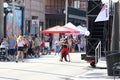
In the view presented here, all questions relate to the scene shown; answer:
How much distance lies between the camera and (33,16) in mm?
49344

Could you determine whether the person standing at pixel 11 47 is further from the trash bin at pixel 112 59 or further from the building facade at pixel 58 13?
the building facade at pixel 58 13

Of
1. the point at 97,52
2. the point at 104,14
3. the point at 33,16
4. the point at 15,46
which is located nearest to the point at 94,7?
the point at 104,14

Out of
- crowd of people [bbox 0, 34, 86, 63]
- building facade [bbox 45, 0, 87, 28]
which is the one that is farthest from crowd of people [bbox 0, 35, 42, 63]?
building facade [bbox 45, 0, 87, 28]

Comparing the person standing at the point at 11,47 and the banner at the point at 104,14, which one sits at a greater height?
the banner at the point at 104,14

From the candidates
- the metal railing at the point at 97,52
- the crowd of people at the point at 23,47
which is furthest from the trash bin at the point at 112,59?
the crowd of people at the point at 23,47

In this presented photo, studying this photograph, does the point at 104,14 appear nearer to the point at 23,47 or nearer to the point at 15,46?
the point at 23,47

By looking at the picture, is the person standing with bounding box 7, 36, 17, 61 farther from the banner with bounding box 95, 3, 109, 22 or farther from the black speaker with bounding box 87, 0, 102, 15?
the banner with bounding box 95, 3, 109, 22

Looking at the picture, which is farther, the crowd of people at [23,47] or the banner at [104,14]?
the crowd of people at [23,47]

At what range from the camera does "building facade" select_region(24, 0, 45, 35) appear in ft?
148

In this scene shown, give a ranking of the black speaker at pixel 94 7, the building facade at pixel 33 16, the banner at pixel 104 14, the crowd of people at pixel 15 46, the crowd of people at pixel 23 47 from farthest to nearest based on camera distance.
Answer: the building facade at pixel 33 16, the crowd of people at pixel 23 47, the crowd of people at pixel 15 46, the black speaker at pixel 94 7, the banner at pixel 104 14

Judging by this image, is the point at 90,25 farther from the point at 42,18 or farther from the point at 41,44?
the point at 42,18

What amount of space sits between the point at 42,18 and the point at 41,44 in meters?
17.0

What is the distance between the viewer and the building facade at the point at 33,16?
148 feet

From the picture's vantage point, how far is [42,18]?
53.3 m
